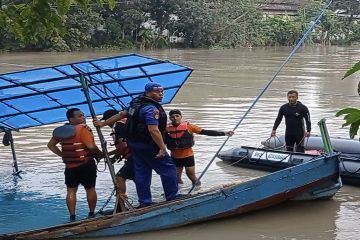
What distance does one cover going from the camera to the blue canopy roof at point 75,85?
23.8ft

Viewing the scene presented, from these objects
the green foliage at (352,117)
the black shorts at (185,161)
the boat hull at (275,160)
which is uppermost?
the green foliage at (352,117)

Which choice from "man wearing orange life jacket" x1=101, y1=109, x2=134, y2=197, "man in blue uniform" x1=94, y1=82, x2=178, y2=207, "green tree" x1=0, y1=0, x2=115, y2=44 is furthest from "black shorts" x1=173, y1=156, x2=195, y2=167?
"green tree" x1=0, y1=0, x2=115, y2=44

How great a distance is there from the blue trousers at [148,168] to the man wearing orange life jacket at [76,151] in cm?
45

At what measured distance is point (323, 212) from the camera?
859cm

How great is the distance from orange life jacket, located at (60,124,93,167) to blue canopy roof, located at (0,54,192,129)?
704mm

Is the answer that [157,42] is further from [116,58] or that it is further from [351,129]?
[351,129]

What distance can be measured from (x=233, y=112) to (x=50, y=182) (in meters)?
9.09

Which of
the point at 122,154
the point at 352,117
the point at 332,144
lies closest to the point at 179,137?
the point at 122,154

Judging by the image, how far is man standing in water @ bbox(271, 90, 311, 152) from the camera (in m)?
10.4

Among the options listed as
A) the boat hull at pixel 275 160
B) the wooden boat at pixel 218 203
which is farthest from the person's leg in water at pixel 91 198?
the boat hull at pixel 275 160

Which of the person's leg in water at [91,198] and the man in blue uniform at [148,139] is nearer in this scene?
the man in blue uniform at [148,139]

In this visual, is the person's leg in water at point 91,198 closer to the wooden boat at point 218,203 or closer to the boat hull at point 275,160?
the wooden boat at point 218,203

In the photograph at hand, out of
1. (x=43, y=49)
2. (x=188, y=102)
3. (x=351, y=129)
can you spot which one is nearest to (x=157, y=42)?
(x=43, y=49)

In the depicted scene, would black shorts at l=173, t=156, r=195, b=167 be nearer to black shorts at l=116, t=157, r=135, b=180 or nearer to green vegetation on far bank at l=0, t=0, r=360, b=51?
black shorts at l=116, t=157, r=135, b=180
